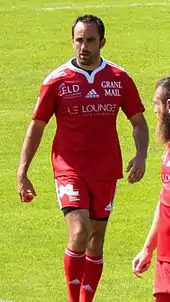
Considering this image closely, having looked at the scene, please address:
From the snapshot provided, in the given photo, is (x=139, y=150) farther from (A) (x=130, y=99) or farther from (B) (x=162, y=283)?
(B) (x=162, y=283)

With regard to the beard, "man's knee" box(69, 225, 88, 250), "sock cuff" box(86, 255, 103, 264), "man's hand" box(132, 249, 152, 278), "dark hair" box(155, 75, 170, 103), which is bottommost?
"sock cuff" box(86, 255, 103, 264)

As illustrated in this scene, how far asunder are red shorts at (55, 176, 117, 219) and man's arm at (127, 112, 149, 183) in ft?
0.62

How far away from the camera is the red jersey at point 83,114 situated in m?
10.5

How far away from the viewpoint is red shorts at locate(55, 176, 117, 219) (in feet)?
34.5

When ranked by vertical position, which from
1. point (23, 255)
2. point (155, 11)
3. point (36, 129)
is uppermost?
point (36, 129)

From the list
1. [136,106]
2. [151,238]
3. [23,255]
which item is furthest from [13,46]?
[151,238]

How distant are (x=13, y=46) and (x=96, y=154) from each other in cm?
1425

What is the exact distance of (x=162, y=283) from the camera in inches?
321

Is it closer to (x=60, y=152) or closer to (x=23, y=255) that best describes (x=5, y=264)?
(x=23, y=255)

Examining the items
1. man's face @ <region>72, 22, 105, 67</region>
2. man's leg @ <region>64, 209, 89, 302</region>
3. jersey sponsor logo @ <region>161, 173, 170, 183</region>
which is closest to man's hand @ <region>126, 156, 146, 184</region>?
man's leg @ <region>64, 209, 89, 302</region>

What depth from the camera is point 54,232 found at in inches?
549

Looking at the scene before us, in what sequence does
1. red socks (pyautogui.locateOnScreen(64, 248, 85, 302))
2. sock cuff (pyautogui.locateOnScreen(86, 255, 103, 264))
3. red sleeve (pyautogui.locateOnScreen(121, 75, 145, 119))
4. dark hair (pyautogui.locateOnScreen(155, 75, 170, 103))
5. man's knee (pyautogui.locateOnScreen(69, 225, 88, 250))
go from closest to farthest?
dark hair (pyautogui.locateOnScreen(155, 75, 170, 103)) < man's knee (pyautogui.locateOnScreen(69, 225, 88, 250)) < red socks (pyautogui.locateOnScreen(64, 248, 85, 302)) < red sleeve (pyautogui.locateOnScreen(121, 75, 145, 119)) < sock cuff (pyautogui.locateOnScreen(86, 255, 103, 264))

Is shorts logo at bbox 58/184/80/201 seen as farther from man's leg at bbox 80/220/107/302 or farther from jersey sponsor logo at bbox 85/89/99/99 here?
jersey sponsor logo at bbox 85/89/99/99

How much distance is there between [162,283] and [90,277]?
277 centimetres
